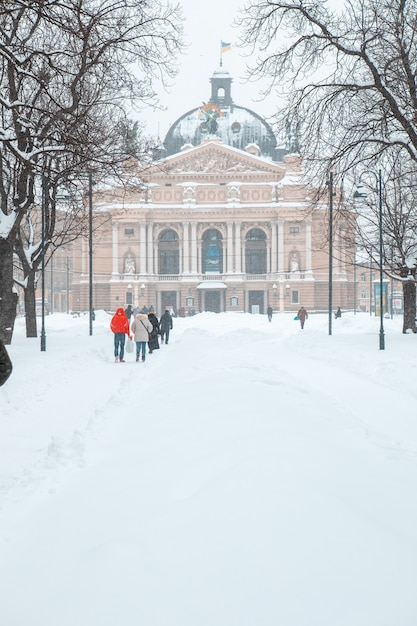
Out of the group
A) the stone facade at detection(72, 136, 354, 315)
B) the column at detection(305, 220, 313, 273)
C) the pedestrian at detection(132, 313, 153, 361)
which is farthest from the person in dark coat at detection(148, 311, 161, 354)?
the column at detection(305, 220, 313, 273)

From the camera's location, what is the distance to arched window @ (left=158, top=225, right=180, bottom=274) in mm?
89000

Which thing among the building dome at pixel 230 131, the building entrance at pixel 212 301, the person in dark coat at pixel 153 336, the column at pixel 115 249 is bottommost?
the person in dark coat at pixel 153 336

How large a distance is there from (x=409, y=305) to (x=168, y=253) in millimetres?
63236

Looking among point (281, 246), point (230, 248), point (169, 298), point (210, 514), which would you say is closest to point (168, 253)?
point (169, 298)

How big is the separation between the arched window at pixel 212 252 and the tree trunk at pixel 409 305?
6024 centimetres

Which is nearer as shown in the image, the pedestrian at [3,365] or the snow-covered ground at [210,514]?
the snow-covered ground at [210,514]

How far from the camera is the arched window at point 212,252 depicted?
88.8 meters

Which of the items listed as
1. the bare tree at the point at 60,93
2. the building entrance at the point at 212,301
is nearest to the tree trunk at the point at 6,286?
the bare tree at the point at 60,93

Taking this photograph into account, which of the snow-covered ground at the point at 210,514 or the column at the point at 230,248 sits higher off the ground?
the column at the point at 230,248

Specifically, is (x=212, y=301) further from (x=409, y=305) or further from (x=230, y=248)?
(x=409, y=305)

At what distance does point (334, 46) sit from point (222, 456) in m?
14.0

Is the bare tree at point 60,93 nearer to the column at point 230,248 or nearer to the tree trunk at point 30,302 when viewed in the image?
the tree trunk at point 30,302

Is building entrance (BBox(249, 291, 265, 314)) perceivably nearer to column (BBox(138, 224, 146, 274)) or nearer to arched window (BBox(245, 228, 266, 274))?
arched window (BBox(245, 228, 266, 274))

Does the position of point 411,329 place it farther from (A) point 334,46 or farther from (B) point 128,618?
(B) point 128,618
